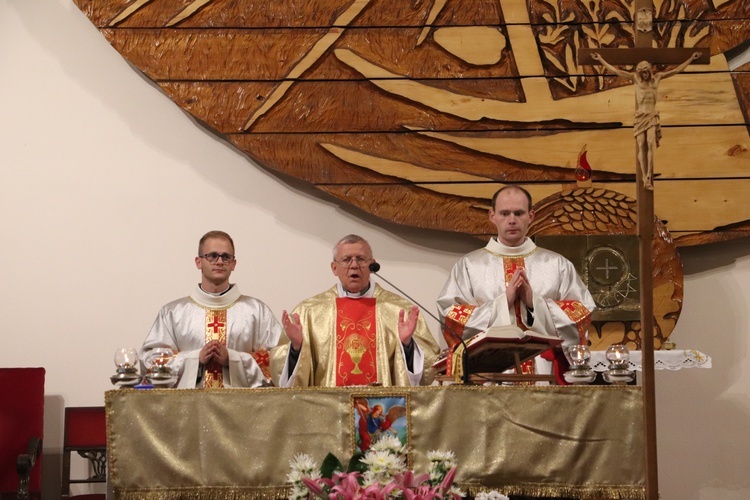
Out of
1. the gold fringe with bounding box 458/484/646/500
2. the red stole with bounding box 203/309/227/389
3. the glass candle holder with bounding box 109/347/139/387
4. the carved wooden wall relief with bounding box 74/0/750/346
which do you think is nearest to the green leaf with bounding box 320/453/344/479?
the gold fringe with bounding box 458/484/646/500

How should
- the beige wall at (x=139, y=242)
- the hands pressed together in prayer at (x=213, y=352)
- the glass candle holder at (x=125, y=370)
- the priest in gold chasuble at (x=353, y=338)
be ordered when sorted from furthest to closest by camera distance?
the beige wall at (x=139, y=242) → the priest in gold chasuble at (x=353, y=338) → the hands pressed together in prayer at (x=213, y=352) → the glass candle holder at (x=125, y=370)

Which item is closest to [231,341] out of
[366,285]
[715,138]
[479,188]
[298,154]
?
[366,285]

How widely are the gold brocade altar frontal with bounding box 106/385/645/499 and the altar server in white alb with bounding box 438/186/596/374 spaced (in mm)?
1014

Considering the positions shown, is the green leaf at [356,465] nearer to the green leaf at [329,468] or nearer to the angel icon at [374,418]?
the green leaf at [329,468]

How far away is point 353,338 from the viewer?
6.06 meters

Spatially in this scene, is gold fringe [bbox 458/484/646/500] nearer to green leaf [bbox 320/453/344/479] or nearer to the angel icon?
the angel icon

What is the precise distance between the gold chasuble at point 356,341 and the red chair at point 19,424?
1822 mm

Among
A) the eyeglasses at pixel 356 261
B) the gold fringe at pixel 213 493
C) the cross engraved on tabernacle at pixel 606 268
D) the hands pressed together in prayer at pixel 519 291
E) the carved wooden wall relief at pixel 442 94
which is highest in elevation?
the carved wooden wall relief at pixel 442 94

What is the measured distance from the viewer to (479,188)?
24.0 feet

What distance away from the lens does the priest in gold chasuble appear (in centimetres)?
581

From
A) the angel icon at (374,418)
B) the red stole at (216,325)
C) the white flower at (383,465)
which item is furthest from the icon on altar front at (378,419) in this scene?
the red stole at (216,325)

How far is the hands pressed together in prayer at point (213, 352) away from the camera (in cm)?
570

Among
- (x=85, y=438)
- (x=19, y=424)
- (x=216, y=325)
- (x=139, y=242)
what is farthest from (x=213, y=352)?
(x=139, y=242)

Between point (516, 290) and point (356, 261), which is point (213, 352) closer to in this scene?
point (356, 261)
